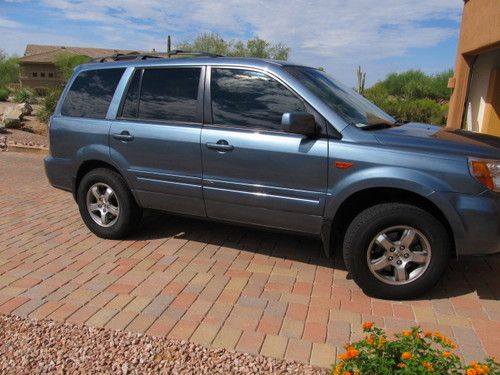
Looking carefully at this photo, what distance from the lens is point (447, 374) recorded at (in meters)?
2.22

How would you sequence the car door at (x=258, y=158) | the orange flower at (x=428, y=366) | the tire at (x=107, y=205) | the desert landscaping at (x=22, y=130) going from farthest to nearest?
the desert landscaping at (x=22, y=130) → the tire at (x=107, y=205) → the car door at (x=258, y=158) → the orange flower at (x=428, y=366)

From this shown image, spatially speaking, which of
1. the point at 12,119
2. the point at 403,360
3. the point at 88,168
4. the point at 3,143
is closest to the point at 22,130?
the point at 12,119

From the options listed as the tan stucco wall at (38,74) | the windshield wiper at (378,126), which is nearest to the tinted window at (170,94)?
the windshield wiper at (378,126)

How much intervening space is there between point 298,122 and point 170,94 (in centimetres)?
155

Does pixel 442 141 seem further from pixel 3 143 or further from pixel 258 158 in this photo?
pixel 3 143

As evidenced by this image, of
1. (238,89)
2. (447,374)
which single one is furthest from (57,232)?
(447,374)

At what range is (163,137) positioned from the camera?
461 cm

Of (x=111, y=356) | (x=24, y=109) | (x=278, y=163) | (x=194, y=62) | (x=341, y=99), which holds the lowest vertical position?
(x=111, y=356)

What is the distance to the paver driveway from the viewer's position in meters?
3.36

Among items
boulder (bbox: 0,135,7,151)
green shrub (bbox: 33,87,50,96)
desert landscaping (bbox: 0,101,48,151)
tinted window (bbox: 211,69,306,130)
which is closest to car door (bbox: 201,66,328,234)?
tinted window (bbox: 211,69,306,130)

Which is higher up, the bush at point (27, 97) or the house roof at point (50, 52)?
the house roof at point (50, 52)

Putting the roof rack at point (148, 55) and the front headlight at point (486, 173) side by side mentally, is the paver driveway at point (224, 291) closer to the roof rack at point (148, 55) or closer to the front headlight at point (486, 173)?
the front headlight at point (486, 173)

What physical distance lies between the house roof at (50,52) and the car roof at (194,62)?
167 ft

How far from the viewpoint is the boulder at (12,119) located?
48.7 feet
